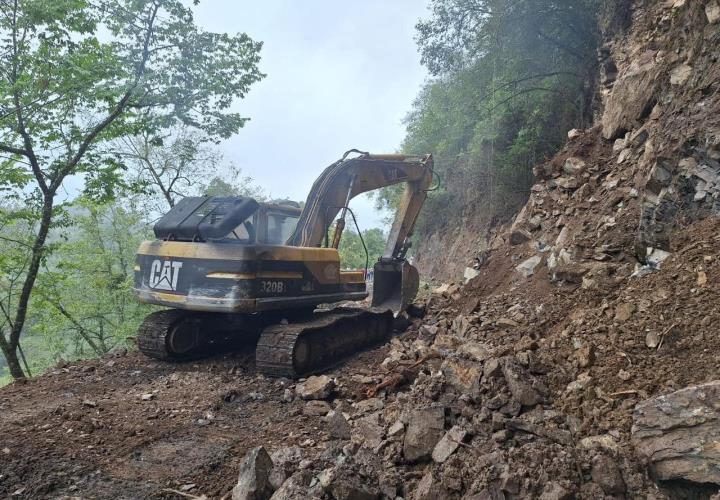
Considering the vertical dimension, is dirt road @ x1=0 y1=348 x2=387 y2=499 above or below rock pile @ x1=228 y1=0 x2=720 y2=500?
below

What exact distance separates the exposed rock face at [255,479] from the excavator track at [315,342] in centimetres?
231

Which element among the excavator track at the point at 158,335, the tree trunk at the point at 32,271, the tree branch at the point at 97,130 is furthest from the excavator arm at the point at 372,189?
the tree trunk at the point at 32,271

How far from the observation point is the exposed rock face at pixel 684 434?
246 cm

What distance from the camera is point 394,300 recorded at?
8.27 m

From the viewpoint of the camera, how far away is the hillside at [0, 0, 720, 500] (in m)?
2.70

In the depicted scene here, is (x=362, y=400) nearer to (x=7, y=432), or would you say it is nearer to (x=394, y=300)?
(x=7, y=432)

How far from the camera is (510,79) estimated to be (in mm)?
12695

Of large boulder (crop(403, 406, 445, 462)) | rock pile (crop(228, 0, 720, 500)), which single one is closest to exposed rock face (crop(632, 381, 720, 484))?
rock pile (crop(228, 0, 720, 500))

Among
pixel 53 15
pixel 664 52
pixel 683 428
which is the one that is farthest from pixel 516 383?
pixel 53 15

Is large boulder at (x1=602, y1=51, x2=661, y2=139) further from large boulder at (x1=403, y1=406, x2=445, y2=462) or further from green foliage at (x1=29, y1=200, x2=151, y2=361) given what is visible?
green foliage at (x1=29, y1=200, x2=151, y2=361)

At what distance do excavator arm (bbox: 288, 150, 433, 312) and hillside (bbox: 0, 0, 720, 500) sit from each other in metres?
1.27

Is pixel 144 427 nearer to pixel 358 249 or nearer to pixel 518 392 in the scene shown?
pixel 518 392

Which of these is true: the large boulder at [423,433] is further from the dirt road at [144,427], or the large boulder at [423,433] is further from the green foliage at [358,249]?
the green foliage at [358,249]

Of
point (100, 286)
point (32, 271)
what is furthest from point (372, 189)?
point (100, 286)
